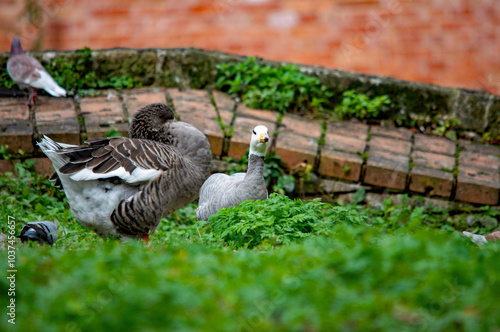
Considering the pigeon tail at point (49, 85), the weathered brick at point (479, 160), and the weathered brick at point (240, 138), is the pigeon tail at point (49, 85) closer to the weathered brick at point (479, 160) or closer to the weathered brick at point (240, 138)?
the weathered brick at point (240, 138)

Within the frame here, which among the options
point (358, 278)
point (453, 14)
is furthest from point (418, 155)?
point (358, 278)

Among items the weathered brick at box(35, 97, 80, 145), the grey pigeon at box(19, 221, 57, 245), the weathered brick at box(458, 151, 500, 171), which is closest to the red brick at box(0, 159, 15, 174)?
the weathered brick at box(35, 97, 80, 145)

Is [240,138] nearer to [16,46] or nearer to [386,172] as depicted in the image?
[386,172]

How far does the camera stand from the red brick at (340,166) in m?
6.33

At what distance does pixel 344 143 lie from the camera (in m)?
6.63

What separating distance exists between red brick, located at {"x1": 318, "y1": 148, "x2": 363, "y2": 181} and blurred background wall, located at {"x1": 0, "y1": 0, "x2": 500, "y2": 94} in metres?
2.39

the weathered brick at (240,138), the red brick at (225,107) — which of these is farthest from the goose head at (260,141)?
the red brick at (225,107)

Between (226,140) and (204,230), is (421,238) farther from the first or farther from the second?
(226,140)

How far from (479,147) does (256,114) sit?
9.02ft

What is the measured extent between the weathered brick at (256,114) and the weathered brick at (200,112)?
0.34 m

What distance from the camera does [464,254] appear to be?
283 centimetres

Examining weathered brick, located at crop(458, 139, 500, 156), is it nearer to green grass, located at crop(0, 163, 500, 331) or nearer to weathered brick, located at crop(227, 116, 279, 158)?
weathered brick, located at crop(227, 116, 279, 158)

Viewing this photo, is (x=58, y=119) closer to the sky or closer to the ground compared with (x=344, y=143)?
closer to the ground

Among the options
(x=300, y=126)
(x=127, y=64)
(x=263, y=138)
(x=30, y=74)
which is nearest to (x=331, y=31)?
(x=300, y=126)
